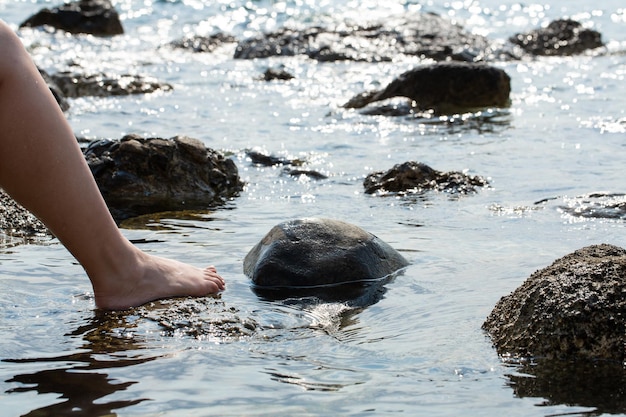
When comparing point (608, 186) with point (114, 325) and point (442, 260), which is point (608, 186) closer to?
point (442, 260)

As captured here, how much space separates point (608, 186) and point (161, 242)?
2.84m

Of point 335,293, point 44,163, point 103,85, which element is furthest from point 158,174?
point 103,85

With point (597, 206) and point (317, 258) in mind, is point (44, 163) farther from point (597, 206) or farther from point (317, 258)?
point (597, 206)

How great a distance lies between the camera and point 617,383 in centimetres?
272

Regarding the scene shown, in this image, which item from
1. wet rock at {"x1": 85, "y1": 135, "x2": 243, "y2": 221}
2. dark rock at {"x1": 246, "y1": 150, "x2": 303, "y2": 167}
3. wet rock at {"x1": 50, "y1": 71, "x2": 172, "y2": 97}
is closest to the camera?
wet rock at {"x1": 85, "y1": 135, "x2": 243, "y2": 221}

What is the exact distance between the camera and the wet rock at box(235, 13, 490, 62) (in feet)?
46.5

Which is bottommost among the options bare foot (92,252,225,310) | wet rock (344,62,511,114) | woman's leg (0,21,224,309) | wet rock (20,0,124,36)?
bare foot (92,252,225,310)

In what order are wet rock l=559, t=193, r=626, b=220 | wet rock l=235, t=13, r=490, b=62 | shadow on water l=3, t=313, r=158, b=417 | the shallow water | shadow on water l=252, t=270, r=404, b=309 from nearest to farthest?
shadow on water l=3, t=313, r=158, b=417 → the shallow water → shadow on water l=252, t=270, r=404, b=309 → wet rock l=559, t=193, r=626, b=220 → wet rock l=235, t=13, r=490, b=62

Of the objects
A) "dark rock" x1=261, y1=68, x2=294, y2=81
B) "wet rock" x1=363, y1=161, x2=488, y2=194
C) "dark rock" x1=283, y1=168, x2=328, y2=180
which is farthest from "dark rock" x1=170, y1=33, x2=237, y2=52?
"wet rock" x1=363, y1=161, x2=488, y2=194

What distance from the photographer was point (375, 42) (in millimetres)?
14789

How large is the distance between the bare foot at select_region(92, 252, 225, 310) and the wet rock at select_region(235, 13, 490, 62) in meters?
10.4

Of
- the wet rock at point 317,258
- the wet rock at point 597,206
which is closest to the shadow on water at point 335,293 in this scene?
the wet rock at point 317,258

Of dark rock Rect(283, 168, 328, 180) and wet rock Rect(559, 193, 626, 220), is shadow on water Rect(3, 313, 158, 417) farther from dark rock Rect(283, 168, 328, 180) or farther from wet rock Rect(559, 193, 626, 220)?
dark rock Rect(283, 168, 328, 180)

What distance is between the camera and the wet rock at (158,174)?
19.7ft
